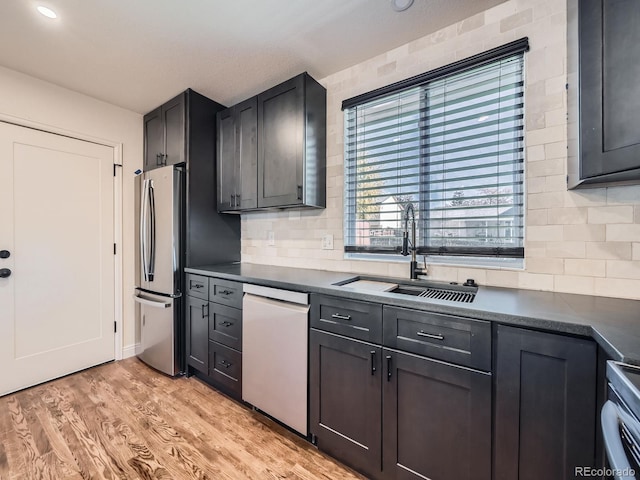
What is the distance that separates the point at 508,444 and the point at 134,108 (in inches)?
152

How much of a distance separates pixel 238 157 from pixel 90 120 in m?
1.50

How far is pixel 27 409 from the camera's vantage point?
2.02 meters

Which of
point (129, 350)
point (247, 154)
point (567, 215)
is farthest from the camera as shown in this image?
point (129, 350)

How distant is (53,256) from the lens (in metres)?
2.45

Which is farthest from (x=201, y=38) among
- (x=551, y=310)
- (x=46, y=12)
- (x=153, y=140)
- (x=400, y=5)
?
(x=551, y=310)

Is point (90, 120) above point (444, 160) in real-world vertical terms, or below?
above

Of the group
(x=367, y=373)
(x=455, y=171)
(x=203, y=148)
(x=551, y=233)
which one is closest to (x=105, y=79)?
(x=203, y=148)

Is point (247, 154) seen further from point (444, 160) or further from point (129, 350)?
point (129, 350)

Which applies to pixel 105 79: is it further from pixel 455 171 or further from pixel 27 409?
pixel 455 171

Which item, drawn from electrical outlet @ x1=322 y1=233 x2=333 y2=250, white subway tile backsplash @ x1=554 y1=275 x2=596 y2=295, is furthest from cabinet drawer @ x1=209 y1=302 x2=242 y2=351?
white subway tile backsplash @ x1=554 y1=275 x2=596 y2=295

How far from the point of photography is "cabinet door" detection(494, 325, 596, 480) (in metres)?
0.95

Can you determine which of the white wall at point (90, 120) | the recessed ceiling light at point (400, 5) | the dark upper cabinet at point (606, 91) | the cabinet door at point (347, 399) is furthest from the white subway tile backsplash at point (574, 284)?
the white wall at point (90, 120)

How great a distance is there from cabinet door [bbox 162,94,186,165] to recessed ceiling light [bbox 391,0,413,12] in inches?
75.4

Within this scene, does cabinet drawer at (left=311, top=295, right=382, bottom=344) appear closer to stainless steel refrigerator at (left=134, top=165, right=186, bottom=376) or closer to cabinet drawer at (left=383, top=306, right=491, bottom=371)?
cabinet drawer at (left=383, top=306, right=491, bottom=371)
